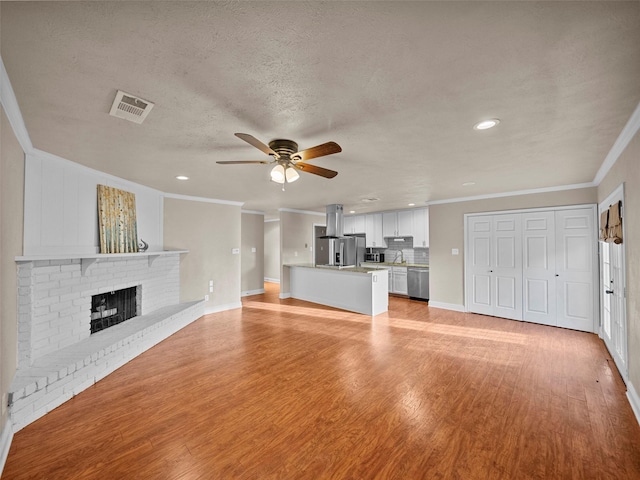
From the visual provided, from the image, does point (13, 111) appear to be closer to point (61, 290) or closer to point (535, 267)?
point (61, 290)

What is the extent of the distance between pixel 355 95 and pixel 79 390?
3555 millimetres

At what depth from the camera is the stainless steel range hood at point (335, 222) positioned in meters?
6.41

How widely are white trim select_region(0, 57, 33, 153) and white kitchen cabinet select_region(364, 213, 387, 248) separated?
695 centimetres

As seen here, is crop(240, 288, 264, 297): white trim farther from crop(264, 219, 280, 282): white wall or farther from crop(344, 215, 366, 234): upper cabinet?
crop(344, 215, 366, 234): upper cabinet

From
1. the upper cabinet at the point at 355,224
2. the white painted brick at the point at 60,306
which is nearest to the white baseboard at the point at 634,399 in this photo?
the white painted brick at the point at 60,306

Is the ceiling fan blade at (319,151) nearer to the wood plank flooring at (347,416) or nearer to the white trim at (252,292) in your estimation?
the wood plank flooring at (347,416)

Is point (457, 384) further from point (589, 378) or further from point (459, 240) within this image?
point (459, 240)

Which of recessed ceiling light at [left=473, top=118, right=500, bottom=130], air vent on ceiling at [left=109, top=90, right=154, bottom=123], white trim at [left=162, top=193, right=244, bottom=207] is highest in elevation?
recessed ceiling light at [left=473, top=118, right=500, bottom=130]

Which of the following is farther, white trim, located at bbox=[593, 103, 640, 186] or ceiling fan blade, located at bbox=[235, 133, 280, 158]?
white trim, located at bbox=[593, 103, 640, 186]

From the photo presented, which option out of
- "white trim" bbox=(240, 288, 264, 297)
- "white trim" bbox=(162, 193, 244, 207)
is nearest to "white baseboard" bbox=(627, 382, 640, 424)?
"white trim" bbox=(162, 193, 244, 207)

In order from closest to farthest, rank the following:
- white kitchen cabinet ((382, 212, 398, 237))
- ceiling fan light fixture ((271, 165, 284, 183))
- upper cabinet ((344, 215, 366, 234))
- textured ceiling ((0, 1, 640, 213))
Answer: textured ceiling ((0, 1, 640, 213))
ceiling fan light fixture ((271, 165, 284, 183))
white kitchen cabinet ((382, 212, 398, 237))
upper cabinet ((344, 215, 366, 234))

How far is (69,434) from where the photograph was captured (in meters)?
2.11

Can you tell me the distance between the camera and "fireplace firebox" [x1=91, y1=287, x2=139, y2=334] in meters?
3.66

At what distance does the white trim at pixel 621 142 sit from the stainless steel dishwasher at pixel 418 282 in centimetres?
376
